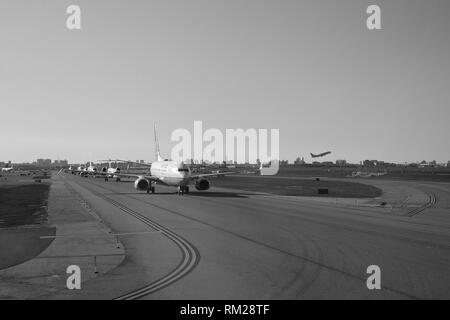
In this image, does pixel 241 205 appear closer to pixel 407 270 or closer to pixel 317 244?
pixel 317 244

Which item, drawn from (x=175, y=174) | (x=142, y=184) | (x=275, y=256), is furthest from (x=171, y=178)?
(x=275, y=256)

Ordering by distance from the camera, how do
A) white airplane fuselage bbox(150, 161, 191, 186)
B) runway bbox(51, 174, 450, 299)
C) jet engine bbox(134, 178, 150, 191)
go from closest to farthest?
runway bbox(51, 174, 450, 299), white airplane fuselage bbox(150, 161, 191, 186), jet engine bbox(134, 178, 150, 191)

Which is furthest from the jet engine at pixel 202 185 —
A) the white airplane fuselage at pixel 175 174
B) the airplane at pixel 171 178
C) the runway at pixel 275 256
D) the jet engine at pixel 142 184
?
the runway at pixel 275 256

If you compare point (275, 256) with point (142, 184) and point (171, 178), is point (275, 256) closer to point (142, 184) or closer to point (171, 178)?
point (171, 178)

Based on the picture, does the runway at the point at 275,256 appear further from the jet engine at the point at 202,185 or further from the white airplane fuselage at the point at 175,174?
the jet engine at the point at 202,185

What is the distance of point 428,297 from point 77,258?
12727mm

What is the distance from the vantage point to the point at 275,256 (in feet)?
56.1

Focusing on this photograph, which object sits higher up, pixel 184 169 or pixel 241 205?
pixel 184 169

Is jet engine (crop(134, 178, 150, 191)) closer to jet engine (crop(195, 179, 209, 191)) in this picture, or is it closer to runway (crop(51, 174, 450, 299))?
jet engine (crop(195, 179, 209, 191))

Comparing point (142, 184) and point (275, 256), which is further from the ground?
point (142, 184)

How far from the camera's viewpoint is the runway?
12.3 m

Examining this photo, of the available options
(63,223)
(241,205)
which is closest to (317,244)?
(63,223)

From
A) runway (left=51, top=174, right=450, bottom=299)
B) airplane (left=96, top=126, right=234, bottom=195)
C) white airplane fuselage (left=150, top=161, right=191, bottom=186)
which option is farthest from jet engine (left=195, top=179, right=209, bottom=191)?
runway (left=51, top=174, right=450, bottom=299)
